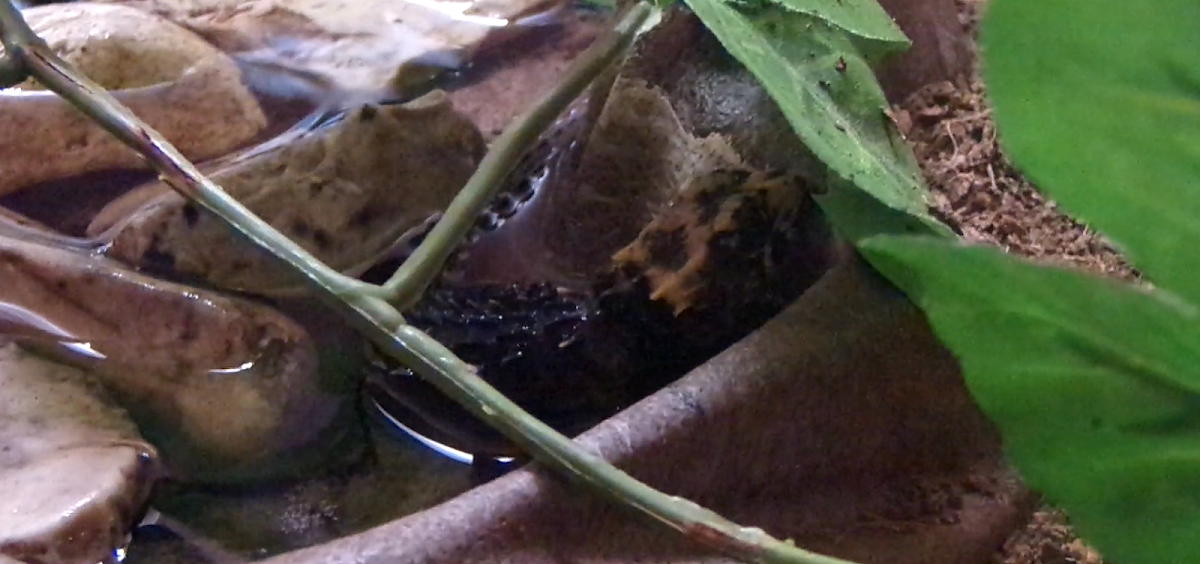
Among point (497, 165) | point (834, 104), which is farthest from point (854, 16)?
point (497, 165)

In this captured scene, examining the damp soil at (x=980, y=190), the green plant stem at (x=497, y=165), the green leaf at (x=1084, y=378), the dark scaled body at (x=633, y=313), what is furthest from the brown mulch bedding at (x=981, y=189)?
the green leaf at (x=1084, y=378)

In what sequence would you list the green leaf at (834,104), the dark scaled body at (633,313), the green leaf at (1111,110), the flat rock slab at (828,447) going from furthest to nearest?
the dark scaled body at (633,313), the flat rock slab at (828,447), the green leaf at (834,104), the green leaf at (1111,110)

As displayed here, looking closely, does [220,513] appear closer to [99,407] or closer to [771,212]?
[99,407]

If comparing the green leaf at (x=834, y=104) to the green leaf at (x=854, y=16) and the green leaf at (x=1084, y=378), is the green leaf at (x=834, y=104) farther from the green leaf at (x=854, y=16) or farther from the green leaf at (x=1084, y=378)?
the green leaf at (x=1084, y=378)

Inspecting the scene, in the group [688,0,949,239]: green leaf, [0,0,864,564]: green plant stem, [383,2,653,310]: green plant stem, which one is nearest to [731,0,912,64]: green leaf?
[688,0,949,239]: green leaf

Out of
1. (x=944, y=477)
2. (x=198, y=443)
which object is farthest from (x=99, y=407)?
(x=944, y=477)

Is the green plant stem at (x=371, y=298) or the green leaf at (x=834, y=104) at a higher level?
the green leaf at (x=834, y=104)

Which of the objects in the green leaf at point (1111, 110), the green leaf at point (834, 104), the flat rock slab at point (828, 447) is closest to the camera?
the green leaf at point (1111, 110)
